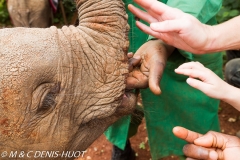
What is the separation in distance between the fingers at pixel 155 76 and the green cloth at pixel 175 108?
364 mm

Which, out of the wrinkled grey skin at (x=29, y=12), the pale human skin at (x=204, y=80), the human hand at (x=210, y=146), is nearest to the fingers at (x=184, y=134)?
the human hand at (x=210, y=146)

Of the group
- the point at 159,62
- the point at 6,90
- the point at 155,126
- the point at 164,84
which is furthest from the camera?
the point at 155,126

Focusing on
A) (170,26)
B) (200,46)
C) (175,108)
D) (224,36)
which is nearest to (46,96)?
(170,26)

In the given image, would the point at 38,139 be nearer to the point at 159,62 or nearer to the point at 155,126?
the point at 159,62

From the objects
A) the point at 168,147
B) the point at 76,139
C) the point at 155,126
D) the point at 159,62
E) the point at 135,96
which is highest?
the point at 159,62

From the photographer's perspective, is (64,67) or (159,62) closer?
(64,67)

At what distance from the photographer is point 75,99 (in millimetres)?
1279

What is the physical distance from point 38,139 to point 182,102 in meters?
0.88

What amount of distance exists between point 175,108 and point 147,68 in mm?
621

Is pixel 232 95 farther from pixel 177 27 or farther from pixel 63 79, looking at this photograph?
pixel 63 79

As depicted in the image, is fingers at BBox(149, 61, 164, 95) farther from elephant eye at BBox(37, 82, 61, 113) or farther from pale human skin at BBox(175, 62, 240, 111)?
elephant eye at BBox(37, 82, 61, 113)

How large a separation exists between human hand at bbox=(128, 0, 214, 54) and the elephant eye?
41 cm

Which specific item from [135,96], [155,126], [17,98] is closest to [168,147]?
[155,126]
